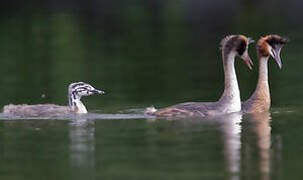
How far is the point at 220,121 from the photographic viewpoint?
21.6 m

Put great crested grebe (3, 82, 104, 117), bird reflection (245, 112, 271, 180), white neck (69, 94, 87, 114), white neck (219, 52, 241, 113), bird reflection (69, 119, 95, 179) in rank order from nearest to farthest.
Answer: bird reflection (245, 112, 271, 180)
bird reflection (69, 119, 95, 179)
white neck (219, 52, 241, 113)
great crested grebe (3, 82, 104, 117)
white neck (69, 94, 87, 114)

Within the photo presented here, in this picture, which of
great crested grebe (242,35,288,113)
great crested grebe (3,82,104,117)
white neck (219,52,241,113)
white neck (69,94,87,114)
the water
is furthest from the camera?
great crested grebe (242,35,288,113)

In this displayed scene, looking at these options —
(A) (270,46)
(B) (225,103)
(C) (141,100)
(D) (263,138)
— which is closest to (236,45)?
(B) (225,103)

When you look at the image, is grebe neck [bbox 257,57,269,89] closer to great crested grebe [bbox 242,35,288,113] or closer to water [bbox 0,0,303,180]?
great crested grebe [bbox 242,35,288,113]

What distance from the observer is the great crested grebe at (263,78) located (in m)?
23.5

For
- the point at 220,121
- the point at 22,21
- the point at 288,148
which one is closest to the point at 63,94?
the point at 220,121

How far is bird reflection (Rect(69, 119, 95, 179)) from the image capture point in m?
16.5

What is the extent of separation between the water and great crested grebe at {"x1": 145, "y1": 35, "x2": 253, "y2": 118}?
1.03 feet

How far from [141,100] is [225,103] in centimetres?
399

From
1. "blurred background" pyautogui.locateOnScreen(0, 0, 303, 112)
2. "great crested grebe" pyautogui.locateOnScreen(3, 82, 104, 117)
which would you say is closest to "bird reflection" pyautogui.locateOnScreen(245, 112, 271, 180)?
"blurred background" pyautogui.locateOnScreen(0, 0, 303, 112)

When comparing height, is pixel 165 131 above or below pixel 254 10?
below

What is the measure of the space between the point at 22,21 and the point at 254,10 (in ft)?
52.9

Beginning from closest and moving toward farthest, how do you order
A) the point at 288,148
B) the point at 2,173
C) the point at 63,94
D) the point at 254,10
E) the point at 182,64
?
the point at 2,173 → the point at 288,148 → the point at 63,94 → the point at 182,64 → the point at 254,10

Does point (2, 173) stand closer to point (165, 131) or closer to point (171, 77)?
point (165, 131)
